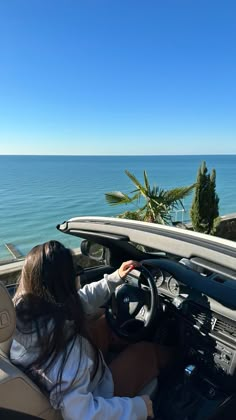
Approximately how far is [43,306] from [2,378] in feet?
1.09

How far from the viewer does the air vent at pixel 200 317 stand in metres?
2.26

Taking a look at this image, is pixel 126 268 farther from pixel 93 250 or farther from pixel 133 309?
pixel 93 250

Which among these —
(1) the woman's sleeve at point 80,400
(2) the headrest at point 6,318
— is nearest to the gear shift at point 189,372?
(1) the woman's sleeve at point 80,400

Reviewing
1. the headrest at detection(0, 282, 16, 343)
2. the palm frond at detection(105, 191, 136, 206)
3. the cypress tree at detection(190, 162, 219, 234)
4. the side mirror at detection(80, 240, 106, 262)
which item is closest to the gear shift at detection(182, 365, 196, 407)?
the headrest at detection(0, 282, 16, 343)

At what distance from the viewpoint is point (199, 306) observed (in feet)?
7.72

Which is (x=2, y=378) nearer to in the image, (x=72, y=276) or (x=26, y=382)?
(x=26, y=382)

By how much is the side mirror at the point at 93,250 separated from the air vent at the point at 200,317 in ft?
3.92

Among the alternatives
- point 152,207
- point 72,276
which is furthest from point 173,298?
point 152,207

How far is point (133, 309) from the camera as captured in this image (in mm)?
2434

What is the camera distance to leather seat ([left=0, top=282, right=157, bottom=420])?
147 cm

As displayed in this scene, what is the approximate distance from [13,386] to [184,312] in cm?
131

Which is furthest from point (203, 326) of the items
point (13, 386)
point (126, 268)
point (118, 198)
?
point (118, 198)

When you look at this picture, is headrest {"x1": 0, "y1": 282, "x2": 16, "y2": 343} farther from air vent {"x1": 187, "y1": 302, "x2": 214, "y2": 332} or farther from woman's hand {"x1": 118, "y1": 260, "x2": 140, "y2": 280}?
air vent {"x1": 187, "y1": 302, "x2": 214, "y2": 332}

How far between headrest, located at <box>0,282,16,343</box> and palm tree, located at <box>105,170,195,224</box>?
17.4ft
